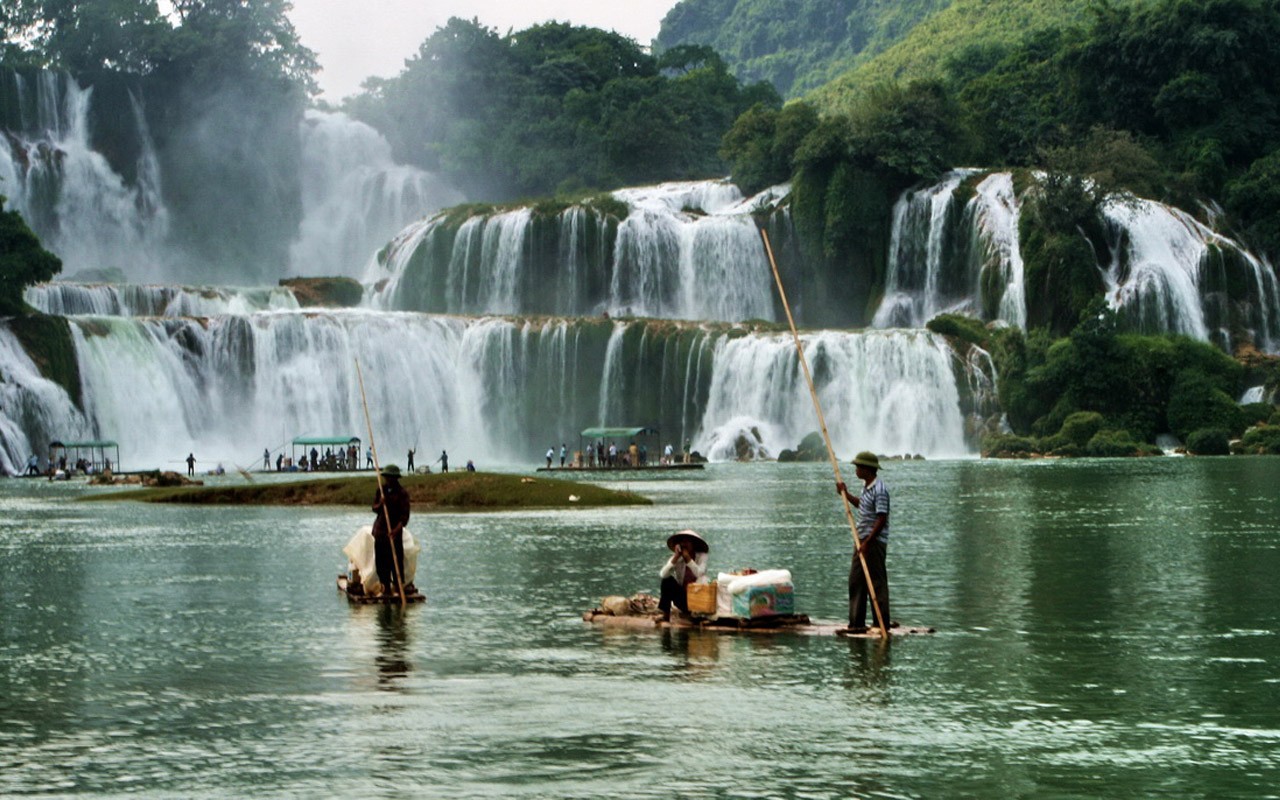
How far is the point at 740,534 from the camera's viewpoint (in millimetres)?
31453

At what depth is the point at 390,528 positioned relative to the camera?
2133 cm

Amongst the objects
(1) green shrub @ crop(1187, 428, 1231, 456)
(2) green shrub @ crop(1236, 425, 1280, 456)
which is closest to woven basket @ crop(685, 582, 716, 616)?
(2) green shrub @ crop(1236, 425, 1280, 456)

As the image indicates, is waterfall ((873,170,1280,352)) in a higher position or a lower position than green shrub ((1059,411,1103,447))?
higher

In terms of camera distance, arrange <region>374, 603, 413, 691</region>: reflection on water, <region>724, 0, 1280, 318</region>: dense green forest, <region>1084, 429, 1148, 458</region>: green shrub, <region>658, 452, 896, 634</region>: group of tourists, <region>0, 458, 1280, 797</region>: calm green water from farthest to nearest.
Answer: <region>724, 0, 1280, 318</region>: dense green forest < <region>1084, 429, 1148, 458</region>: green shrub < <region>658, 452, 896, 634</region>: group of tourists < <region>374, 603, 413, 691</region>: reflection on water < <region>0, 458, 1280, 797</region>: calm green water

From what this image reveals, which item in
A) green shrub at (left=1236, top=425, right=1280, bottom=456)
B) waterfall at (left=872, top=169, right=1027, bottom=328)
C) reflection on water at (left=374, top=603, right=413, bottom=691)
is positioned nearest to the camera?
reflection on water at (left=374, top=603, right=413, bottom=691)

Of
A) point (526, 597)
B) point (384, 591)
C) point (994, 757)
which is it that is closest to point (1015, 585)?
point (526, 597)

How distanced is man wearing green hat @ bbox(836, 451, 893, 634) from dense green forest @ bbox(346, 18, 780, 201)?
96668mm

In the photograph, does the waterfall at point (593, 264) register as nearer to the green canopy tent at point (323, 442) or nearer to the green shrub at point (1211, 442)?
the green canopy tent at point (323, 442)

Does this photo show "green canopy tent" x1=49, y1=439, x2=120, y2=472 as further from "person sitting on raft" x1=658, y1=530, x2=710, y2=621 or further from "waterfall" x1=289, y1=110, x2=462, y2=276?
"person sitting on raft" x1=658, y1=530, x2=710, y2=621

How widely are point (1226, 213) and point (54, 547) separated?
72.3 m

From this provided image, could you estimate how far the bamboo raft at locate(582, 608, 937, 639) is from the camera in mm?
17891

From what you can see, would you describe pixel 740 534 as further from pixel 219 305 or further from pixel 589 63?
pixel 589 63

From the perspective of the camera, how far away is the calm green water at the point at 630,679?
1168 centimetres

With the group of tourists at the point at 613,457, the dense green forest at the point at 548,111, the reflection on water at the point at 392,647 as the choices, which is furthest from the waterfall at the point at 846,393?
the reflection on water at the point at 392,647
